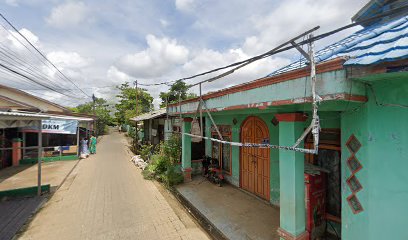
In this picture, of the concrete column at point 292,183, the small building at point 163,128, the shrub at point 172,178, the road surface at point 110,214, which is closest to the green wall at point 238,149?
the small building at point 163,128

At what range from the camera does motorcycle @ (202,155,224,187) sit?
25.7ft

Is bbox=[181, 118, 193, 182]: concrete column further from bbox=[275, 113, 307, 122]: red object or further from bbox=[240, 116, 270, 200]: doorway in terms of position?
bbox=[275, 113, 307, 122]: red object

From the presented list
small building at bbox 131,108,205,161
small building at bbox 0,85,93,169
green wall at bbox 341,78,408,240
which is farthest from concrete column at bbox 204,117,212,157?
small building at bbox 0,85,93,169

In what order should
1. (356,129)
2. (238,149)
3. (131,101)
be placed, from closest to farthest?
(356,129) < (238,149) < (131,101)

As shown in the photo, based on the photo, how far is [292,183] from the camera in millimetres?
3533

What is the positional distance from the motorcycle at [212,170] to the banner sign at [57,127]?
10455 millimetres

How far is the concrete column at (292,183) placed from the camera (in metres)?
3.52

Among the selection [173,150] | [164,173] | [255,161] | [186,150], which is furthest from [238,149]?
[164,173]

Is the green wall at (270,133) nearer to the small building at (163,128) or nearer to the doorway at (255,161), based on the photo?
the doorway at (255,161)

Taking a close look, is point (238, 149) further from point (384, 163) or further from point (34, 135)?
point (34, 135)

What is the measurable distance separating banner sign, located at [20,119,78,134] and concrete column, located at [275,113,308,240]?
14.2 metres

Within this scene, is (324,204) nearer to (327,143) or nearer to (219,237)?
(327,143)

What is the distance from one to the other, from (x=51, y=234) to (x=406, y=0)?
381 inches

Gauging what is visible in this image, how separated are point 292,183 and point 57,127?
15.2 meters
